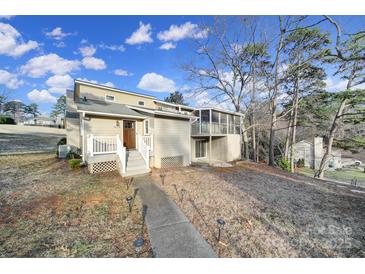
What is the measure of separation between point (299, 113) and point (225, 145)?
9.94 meters

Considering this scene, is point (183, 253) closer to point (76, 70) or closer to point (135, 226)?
point (135, 226)

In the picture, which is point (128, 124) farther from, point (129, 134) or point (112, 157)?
point (112, 157)

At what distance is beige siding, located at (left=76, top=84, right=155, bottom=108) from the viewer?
10539 millimetres

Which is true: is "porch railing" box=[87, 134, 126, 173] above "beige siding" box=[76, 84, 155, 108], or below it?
below

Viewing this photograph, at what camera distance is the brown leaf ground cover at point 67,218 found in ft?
9.49

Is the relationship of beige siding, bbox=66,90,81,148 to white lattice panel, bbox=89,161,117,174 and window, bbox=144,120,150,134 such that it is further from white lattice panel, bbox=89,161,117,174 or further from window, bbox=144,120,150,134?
window, bbox=144,120,150,134

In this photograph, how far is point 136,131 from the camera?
10.3m

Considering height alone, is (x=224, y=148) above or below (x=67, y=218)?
above

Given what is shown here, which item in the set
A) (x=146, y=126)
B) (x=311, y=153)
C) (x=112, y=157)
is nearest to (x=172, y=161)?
(x=146, y=126)

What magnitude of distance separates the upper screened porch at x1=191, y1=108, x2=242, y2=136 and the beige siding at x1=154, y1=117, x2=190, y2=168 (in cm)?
209

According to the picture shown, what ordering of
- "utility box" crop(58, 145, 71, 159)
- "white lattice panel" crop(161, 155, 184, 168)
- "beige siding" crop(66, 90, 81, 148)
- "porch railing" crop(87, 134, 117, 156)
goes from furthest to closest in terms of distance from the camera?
"beige siding" crop(66, 90, 81, 148), "utility box" crop(58, 145, 71, 159), "white lattice panel" crop(161, 155, 184, 168), "porch railing" crop(87, 134, 117, 156)

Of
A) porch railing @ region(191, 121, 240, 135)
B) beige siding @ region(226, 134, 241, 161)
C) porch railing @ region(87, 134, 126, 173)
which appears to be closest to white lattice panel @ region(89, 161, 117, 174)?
porch railing @ region(87, 134, 126, 173)

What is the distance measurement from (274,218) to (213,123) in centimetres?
1002

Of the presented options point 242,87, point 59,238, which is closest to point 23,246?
point 59,238
